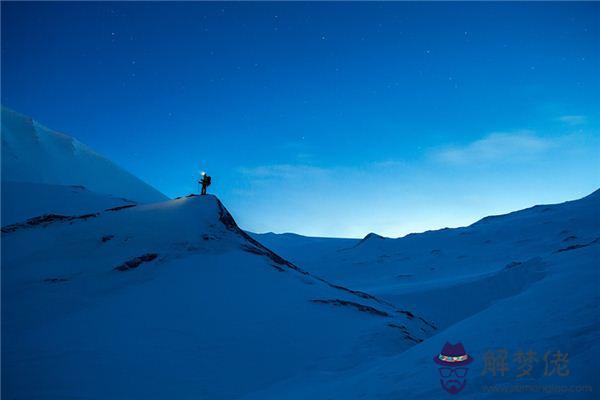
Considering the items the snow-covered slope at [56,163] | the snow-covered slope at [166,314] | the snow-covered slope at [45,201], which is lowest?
the snow-covered slope at [166,314]

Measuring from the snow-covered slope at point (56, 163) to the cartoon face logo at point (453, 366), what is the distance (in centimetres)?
5682

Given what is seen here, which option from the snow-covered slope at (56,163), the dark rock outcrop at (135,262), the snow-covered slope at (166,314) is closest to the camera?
the snow-covered slope at (166,314)

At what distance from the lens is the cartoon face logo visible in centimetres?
588

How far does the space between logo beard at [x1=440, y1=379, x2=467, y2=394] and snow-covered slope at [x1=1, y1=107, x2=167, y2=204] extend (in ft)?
188

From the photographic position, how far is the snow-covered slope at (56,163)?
51.7 meters

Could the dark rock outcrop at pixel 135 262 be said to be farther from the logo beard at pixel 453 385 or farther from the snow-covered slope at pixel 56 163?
the snow-covered slope at pixel 56 163

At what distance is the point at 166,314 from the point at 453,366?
1137 cm

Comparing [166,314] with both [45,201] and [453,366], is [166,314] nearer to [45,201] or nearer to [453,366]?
[453,366]

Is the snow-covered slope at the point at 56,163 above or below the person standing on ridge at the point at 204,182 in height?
above

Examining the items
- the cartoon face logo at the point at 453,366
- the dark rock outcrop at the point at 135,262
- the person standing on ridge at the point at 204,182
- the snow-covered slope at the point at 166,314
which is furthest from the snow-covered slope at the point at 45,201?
the cartoon face logo at the point at 453,366

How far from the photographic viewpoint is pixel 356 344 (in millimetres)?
14344

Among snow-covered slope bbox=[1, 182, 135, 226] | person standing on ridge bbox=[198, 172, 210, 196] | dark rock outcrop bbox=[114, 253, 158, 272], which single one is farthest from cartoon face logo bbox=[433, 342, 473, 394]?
snow-covered slope bbox=[1, 182, 135, 226]

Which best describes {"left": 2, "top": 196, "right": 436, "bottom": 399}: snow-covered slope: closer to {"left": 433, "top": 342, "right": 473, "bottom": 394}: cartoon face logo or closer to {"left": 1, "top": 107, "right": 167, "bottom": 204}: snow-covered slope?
{"left": 433, "top": 342, "right": 473, "bottom": 394}: cartoon face logo

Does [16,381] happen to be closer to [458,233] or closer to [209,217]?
[209,217]
